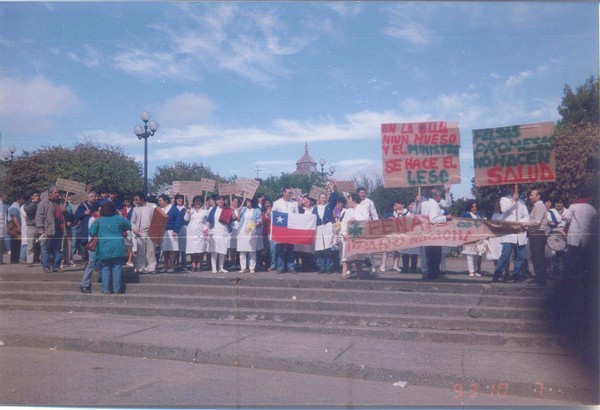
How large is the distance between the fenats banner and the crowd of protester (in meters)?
0.18

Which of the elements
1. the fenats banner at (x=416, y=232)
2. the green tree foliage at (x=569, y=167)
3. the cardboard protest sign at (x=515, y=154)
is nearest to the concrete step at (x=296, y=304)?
the fenats banner at (x=416, y=232)

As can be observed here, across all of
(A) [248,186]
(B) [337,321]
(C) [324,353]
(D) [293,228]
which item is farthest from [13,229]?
(C) [324,353]

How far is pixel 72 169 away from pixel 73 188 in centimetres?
1013

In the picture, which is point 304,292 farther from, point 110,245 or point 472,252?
point 110,245

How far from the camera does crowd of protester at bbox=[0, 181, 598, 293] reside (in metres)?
9.07

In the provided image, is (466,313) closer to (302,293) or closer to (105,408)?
(302,293)

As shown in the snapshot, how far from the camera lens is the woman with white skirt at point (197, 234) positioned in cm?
1130

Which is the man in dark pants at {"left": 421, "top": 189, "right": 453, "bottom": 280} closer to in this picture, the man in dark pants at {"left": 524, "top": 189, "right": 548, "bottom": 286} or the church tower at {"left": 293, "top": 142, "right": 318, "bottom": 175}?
the man in dark pants at {"left": 524, "top": 189, "right": 548, "bottom": 286}

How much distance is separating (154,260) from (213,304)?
2224 mm

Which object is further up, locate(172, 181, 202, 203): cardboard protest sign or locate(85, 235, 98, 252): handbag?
locate(172, 181, 202, 203): cardboard protest sign

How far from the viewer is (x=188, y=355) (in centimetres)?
692

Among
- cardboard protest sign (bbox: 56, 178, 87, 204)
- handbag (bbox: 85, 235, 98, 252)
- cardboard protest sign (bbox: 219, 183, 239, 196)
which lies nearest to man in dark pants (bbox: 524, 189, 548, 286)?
cardboard protest sign (bbox: 219, 183, 239, 196)

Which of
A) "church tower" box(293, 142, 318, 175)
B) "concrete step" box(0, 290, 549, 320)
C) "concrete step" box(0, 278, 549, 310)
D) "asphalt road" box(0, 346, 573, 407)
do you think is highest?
"church tower" box(293, 142, 318, 175)

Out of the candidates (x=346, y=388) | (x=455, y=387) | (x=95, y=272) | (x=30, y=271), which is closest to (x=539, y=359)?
(x=455, y=387)
